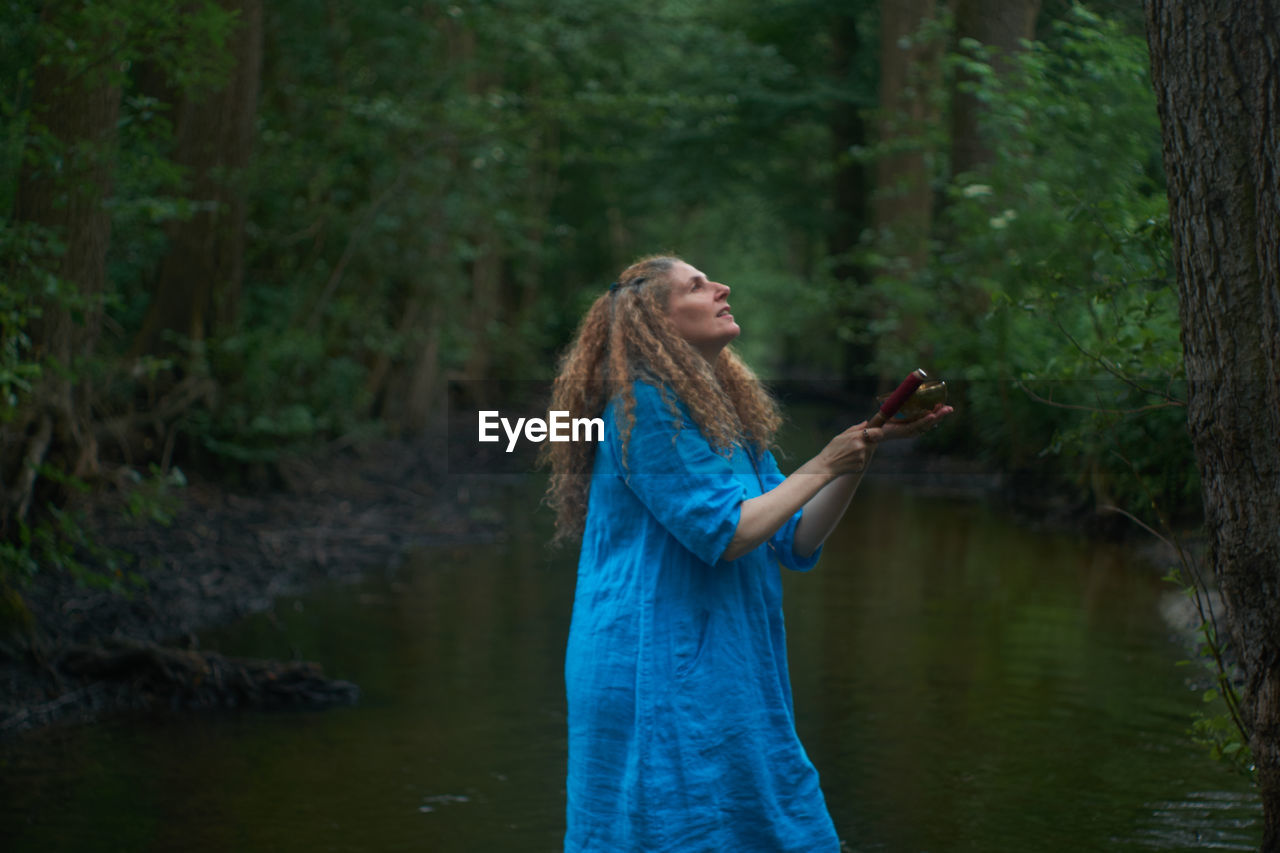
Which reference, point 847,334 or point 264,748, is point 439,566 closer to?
point 264,748

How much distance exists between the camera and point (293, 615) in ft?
32.2

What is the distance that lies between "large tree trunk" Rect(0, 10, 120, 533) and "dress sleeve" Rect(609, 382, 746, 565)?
4.68m

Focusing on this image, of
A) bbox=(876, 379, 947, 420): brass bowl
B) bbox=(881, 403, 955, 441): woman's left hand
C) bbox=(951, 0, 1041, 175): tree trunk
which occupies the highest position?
bbox=(951, 0, 1041, 175): tree trunk

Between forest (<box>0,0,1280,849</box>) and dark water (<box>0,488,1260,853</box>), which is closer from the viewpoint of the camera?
forest (<box>0,0,1280,849</box>)

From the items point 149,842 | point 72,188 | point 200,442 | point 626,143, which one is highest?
point 626,143

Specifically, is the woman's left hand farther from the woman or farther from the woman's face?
the woman's face

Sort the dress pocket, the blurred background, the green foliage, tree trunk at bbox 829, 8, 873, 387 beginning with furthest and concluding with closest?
tree trunk at bbox 829, 8, 873, 387, the blurred background, the green foliage, the dress pocket

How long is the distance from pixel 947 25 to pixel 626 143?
1332cm

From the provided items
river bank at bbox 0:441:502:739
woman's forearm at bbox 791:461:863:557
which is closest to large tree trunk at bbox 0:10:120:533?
river bank at bbox 0:441:502:739

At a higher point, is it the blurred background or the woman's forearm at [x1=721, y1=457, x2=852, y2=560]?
the blurred background

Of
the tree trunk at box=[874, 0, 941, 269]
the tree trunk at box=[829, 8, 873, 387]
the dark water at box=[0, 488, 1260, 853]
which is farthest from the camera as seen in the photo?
the tree trunk at box=[829, 8, 873, 387]

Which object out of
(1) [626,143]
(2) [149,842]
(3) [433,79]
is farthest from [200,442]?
(1) [626,143]

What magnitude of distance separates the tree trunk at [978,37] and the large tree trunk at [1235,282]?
13593 millimetres

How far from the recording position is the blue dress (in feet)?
10.6
